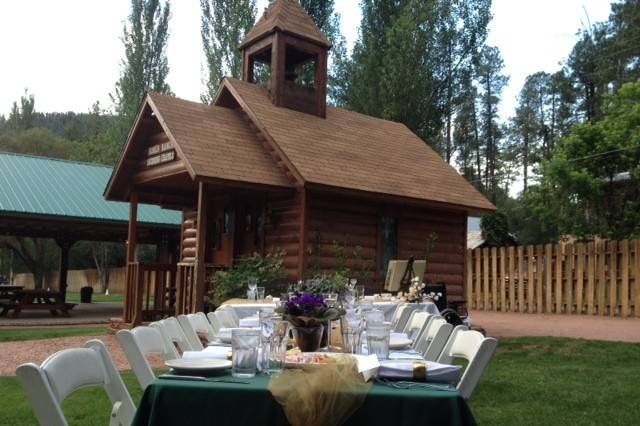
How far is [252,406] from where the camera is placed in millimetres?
2434

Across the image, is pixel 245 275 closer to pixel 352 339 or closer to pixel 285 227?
pixel 285 227

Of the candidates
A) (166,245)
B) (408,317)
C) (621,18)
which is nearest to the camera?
(408,317)

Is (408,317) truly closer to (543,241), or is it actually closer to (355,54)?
(355,54)

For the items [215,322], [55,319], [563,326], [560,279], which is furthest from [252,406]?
[55,319]

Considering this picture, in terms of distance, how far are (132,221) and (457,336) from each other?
11754 millimetres

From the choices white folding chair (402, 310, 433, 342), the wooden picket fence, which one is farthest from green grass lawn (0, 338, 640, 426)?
the wooden picket fence

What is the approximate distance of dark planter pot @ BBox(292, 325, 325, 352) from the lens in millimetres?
3498

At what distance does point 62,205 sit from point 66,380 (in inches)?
686

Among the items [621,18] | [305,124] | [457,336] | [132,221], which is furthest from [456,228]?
[621,18]

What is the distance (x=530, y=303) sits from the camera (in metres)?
18.3

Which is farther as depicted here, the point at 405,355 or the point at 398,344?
the point at 398,344

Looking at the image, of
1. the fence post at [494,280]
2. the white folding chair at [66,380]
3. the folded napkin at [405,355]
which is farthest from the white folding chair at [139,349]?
the fence post at [494,280]

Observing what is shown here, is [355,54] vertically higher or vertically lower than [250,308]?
higher

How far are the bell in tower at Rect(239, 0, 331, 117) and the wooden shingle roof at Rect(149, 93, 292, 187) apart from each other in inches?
60.6
